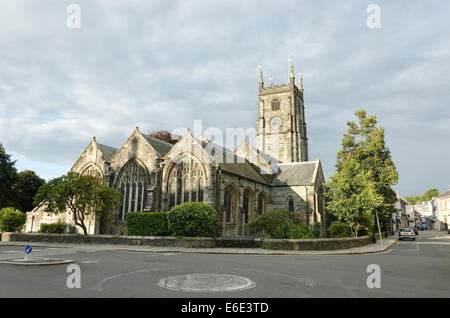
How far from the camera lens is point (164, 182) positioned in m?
28.7

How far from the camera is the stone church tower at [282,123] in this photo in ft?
169

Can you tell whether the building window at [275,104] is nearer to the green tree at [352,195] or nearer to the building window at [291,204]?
the building window at [291,204]

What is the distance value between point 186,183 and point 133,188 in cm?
624

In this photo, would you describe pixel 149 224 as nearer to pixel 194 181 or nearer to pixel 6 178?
pixel 194 181

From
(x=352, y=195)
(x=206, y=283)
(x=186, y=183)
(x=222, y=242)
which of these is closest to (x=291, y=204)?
(x=352, y=195)

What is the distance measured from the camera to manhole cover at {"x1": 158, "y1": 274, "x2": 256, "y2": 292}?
7828 millimetres

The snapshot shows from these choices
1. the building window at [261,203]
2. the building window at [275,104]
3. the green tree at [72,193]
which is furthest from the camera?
the building window at [275,104]

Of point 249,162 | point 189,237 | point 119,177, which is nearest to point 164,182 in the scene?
point 119,177

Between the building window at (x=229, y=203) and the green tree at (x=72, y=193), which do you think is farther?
the building window at (x=229, y=203)

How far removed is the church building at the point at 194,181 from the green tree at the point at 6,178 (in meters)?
9.04

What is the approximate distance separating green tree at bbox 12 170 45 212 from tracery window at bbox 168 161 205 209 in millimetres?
25577

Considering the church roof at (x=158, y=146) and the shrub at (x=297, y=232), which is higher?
the church roof at (x=158, y=146)

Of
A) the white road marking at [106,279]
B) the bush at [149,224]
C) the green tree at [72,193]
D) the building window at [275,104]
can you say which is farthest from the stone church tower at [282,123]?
the white road marking at [106,279]
